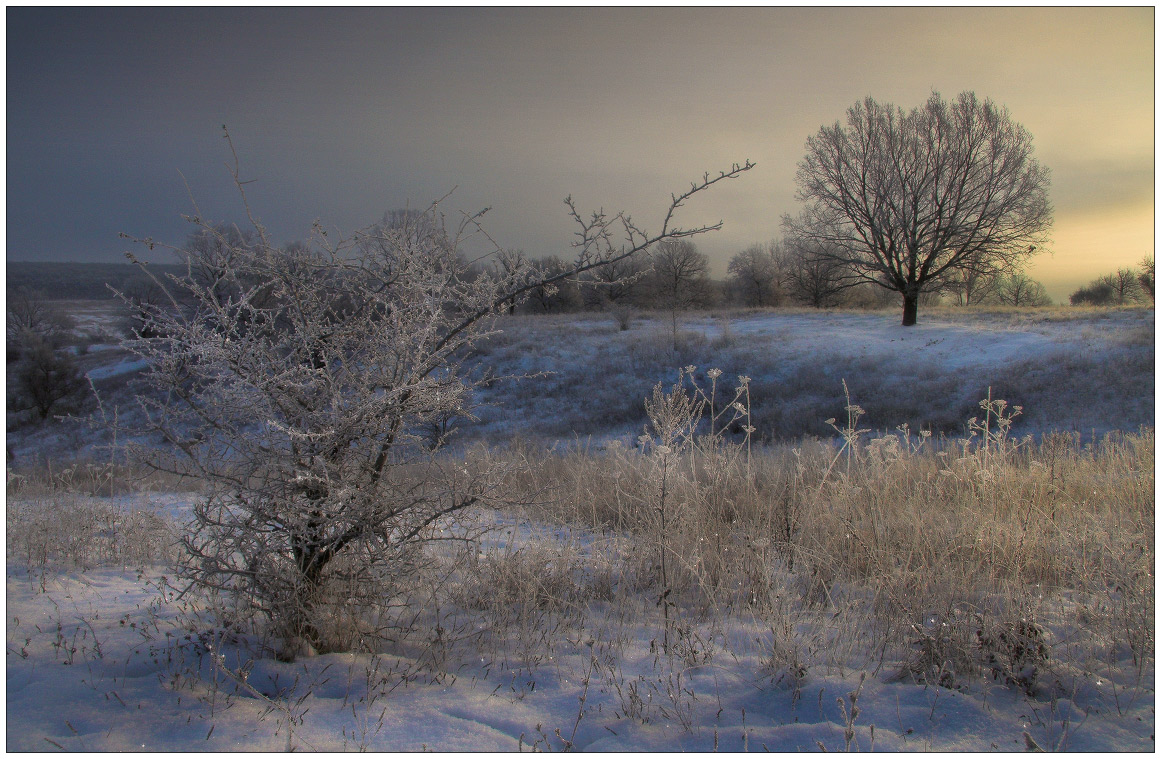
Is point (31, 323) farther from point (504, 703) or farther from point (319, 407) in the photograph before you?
point (504, 703)

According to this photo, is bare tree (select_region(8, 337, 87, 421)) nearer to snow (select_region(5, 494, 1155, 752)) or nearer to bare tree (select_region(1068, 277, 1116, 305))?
snow (select_region(5, 494, 1155, 752))

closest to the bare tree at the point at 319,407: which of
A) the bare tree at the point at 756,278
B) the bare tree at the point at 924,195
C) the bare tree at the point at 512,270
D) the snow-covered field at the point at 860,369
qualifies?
the bare tree at the point at 512,270

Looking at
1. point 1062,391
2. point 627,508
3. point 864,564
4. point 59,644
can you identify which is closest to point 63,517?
point 59,644

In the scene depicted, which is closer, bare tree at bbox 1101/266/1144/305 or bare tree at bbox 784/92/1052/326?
bare tree at bbox 784/92/1052/326

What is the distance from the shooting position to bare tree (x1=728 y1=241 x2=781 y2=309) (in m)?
56.1

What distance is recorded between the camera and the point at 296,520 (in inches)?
102

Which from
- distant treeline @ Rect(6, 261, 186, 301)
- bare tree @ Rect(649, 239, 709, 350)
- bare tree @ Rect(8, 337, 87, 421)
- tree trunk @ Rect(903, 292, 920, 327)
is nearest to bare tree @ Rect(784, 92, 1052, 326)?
tree trunk @ Rect(903, 292, 920, 327)

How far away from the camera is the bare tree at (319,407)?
8.35 ft

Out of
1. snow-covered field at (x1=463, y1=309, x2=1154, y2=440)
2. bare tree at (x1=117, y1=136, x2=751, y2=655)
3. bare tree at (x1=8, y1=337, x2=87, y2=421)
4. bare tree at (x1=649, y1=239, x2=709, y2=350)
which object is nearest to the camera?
bare tree at (x1=117, y1=136, x2=751, y2=655)

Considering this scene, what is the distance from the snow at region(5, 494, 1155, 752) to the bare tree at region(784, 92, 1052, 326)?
1004 inches

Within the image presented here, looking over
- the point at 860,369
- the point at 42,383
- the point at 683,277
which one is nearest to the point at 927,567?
the point at 860,369

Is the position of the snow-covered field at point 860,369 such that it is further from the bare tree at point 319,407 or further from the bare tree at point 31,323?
the bare tree at point 31,323

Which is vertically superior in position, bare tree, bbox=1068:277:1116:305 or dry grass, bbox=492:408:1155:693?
bare tree, bbox=1068:277:1116:305

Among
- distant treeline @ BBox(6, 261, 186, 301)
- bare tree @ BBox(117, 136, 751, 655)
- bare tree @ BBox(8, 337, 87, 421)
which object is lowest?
bare tree @ BBox(8, 337, 87, 421)
